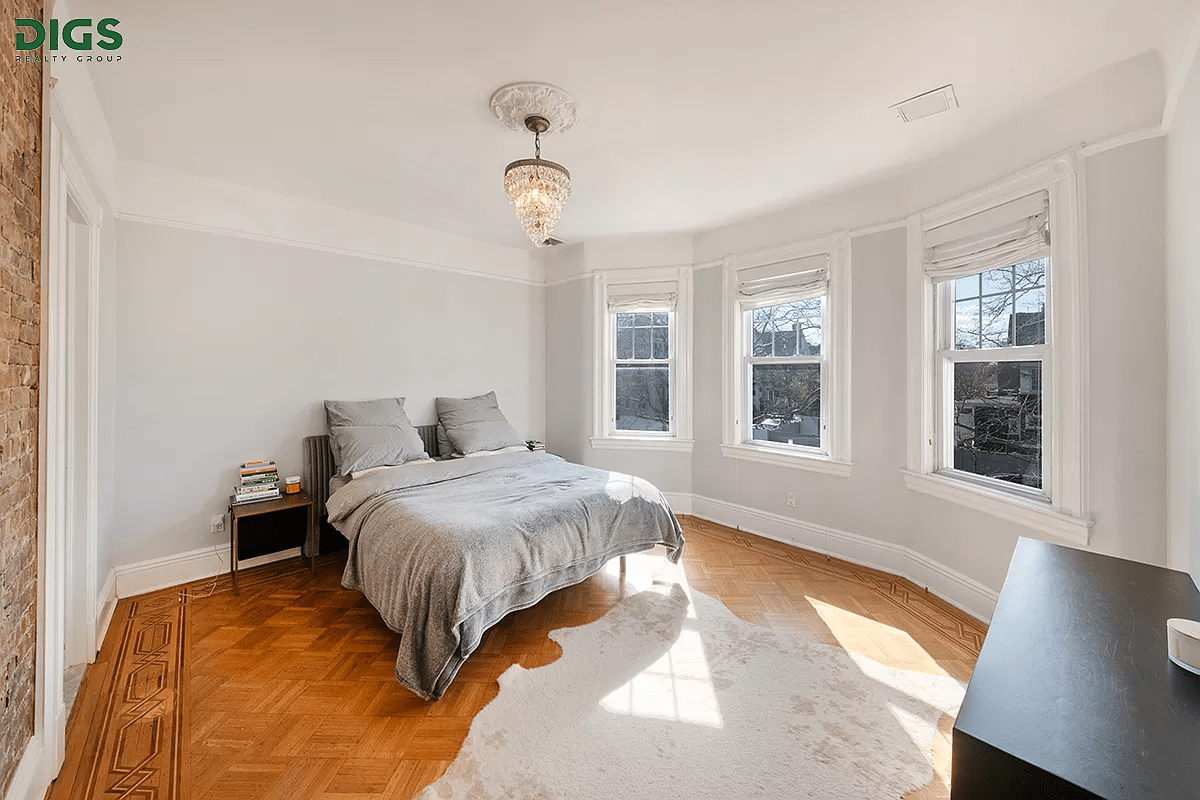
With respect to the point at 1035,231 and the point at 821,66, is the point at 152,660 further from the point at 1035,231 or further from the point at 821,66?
the point at 1035,231

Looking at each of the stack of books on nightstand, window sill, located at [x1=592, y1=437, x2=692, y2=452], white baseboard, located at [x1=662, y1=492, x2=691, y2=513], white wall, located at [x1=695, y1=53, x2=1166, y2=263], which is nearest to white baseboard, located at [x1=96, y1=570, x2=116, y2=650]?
the stack of books on nightstand

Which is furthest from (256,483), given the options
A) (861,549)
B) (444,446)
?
(861,549)

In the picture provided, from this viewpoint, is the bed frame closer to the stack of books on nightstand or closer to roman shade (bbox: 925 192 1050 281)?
the stack of books on nightstand

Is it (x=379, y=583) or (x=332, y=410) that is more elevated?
(x=332, y=410)

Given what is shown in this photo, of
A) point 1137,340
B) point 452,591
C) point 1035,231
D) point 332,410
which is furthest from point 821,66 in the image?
point 332,410

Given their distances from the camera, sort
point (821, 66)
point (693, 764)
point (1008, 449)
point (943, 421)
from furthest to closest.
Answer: point (943, 421)
point (1008, 449)
point (821, 66)
point (693, 764)

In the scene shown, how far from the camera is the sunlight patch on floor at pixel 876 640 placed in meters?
2.27

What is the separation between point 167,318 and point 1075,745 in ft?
13.9

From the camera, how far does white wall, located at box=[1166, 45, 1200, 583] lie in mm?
1672

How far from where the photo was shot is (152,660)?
2.32m

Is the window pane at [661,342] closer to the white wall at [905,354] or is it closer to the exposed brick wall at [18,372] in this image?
the white wall at [905,354]

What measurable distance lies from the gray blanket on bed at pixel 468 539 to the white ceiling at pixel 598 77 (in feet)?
6.35

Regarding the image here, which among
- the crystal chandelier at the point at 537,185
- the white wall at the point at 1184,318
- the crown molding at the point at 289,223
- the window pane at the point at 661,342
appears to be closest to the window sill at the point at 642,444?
the window pane at the point at 661,342

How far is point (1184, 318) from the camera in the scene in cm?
179
